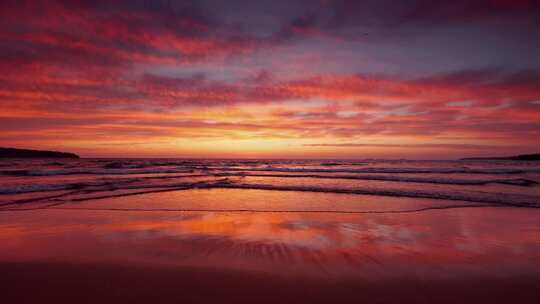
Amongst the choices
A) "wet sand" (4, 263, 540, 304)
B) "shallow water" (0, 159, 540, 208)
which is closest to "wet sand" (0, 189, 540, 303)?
"wet sand" (4, 263, 540, 304)

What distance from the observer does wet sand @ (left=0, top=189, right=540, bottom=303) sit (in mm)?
2910

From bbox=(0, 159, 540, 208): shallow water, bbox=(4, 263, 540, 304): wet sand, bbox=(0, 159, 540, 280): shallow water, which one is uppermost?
bbox=(0, 159, 540, 208): shallow water

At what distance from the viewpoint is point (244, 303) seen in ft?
8.89

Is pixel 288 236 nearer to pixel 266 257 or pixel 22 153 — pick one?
pixel 266 257

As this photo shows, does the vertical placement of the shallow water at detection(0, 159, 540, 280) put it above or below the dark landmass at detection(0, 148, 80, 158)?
below

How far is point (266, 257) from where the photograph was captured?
390 cm

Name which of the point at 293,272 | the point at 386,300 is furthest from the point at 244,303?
the point at 386,300

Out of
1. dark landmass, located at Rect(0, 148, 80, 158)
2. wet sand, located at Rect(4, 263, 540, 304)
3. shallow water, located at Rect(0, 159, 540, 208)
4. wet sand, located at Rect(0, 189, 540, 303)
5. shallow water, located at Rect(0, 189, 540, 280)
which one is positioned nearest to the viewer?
wet sand, located at Rect(4, 263, 540, 304)

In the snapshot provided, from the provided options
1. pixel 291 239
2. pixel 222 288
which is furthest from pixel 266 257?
pixel 222 288

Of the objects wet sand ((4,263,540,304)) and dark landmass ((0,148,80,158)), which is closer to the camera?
wet sand ((4,263,540,304))

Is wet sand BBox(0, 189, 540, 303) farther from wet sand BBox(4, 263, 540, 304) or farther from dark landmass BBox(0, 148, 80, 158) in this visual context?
dark landmass BBox(0, 148, 80, 158)

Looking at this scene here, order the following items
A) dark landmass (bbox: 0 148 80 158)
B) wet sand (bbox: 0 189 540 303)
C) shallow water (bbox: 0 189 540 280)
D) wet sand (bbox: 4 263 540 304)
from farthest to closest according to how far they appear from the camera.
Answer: dark landmass (bbox: 0 148 80 158) → shallow water (bbox: 0 189 540 280) → wet sand (bbox: 0 189 540 303) → wet sand (bbox: 4 263 540 304)

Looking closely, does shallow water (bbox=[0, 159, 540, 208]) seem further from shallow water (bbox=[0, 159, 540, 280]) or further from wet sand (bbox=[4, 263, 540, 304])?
wet sand (bbox=[4, 263, 540, 304])

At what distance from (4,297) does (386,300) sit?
13.3 feet
